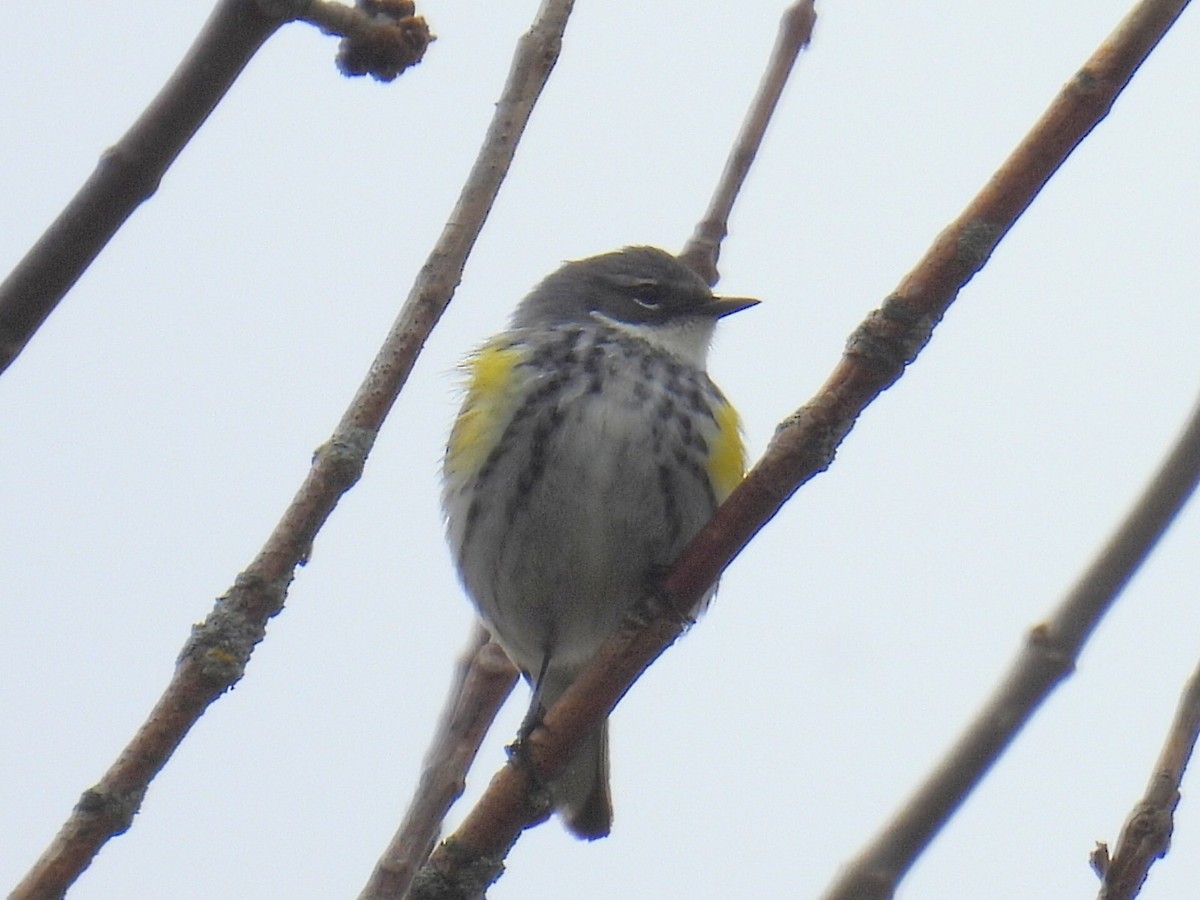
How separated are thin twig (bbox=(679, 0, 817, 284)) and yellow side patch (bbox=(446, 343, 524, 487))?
26.5 inches

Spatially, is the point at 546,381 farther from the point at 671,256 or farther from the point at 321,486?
the point at 321,486

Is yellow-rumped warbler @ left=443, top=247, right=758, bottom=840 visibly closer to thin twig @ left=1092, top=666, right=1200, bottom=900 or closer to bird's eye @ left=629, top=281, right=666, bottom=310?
bird's eye @ left=629, top=281, right=666, bottom=310

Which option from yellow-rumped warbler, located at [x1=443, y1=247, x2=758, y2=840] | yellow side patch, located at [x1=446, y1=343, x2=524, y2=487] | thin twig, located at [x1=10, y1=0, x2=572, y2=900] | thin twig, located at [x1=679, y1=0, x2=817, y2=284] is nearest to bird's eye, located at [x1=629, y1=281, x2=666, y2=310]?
yellow-rumped warbler, located at [x1=443, y1=247, x2=758, y2=840]

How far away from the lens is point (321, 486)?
2.19 meters

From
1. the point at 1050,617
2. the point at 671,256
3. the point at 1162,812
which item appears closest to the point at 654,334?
the point at 671,256

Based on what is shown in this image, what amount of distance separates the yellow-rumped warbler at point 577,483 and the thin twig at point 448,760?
1.38 feet

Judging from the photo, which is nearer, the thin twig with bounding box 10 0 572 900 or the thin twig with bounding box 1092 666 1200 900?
the thin twig with bounding box 10 0 572 900

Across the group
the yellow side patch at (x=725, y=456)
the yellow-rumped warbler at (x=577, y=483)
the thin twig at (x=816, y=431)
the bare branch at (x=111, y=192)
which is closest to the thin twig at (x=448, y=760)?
the thin twig at (x=816, y=431)

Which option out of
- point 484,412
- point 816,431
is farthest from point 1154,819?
point 484,412

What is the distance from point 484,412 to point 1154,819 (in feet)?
9.09

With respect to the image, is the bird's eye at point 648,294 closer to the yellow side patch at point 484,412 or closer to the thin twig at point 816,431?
the yellow side patch at point 484,412

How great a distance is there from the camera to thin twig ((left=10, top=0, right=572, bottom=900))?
192cm

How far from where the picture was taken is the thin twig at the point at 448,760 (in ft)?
9.71

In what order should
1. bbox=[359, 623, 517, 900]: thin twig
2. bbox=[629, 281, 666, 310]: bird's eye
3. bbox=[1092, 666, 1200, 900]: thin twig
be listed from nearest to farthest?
1. bbox=[1092, 666, 1200, 900]: thin twig
2. bbox=[359, 623, 517, 900]: thin twig
3. bbox=[629, 281, 666, 310]: bird's eye
